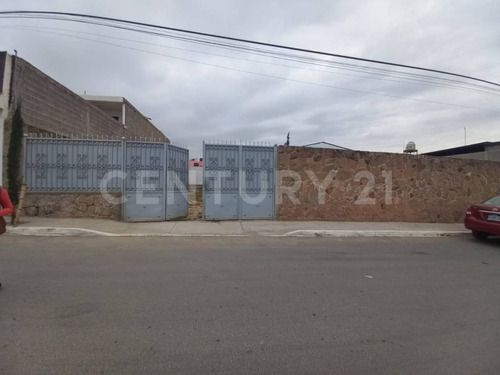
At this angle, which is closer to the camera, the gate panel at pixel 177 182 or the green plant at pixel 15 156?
the green plant at pixel 15 156

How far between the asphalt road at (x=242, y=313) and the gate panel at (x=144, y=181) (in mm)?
3827

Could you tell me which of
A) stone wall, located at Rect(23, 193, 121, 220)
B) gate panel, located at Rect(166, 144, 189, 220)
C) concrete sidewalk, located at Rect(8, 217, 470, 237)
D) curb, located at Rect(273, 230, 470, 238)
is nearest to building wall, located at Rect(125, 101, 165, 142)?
gate panel, located at Rect(166, 144, 189, 220)

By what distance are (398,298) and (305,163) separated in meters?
7.85

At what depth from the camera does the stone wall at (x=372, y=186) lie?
1222cm

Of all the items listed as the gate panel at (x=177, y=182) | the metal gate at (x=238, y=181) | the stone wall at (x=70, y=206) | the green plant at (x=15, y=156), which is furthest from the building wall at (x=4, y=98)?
the metal gate at (x=238, y=181)

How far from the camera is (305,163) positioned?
12.2 m

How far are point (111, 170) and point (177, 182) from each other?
2.03 meters

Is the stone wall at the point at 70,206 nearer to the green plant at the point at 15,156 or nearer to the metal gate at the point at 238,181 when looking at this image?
the green plant at the point at 15,156

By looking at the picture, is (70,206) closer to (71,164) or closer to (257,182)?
(71,164)

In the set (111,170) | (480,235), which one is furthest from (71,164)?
(480,235)

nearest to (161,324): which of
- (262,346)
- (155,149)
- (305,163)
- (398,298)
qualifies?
(262,346)

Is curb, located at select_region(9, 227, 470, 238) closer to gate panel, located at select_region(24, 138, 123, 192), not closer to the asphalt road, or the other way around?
the asphalt road

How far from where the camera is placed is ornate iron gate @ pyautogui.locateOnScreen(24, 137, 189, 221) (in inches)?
420

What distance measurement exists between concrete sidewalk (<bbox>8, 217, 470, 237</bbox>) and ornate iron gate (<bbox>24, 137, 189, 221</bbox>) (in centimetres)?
73
